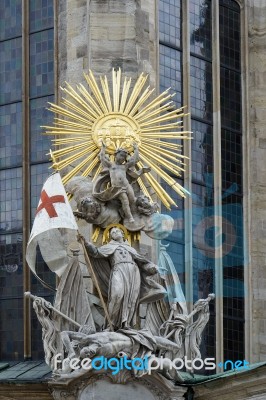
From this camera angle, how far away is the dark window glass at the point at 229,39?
34.5 m

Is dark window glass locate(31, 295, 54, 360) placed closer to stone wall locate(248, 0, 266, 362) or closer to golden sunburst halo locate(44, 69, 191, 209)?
golden sunburst halo locate(44, 69, 191, 209)

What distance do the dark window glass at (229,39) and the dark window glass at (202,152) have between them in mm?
1058

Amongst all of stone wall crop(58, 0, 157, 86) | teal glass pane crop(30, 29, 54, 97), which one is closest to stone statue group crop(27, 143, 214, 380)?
stone wall crop(58, 0, 157, 86)

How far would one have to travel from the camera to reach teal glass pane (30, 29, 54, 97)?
3334cm

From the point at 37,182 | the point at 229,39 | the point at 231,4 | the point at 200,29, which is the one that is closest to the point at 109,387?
the point at 37,182

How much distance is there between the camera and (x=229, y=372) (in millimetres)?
30641

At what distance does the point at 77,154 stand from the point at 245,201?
3.80m

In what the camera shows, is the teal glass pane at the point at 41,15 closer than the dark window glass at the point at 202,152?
Yes

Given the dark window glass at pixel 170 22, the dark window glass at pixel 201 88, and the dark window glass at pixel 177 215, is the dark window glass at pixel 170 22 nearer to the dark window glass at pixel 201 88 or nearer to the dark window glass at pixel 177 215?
the dark window glass at pixel 201 88

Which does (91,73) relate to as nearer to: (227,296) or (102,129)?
(102,129)

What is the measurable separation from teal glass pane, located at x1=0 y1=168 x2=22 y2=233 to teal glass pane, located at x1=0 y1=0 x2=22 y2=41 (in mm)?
1919

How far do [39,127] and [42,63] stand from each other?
875mm

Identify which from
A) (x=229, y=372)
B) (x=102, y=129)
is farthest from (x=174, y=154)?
(x=229, y=372)

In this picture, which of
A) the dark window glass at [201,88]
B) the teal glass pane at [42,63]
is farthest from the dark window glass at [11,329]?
the dark window glass at [201,88]
